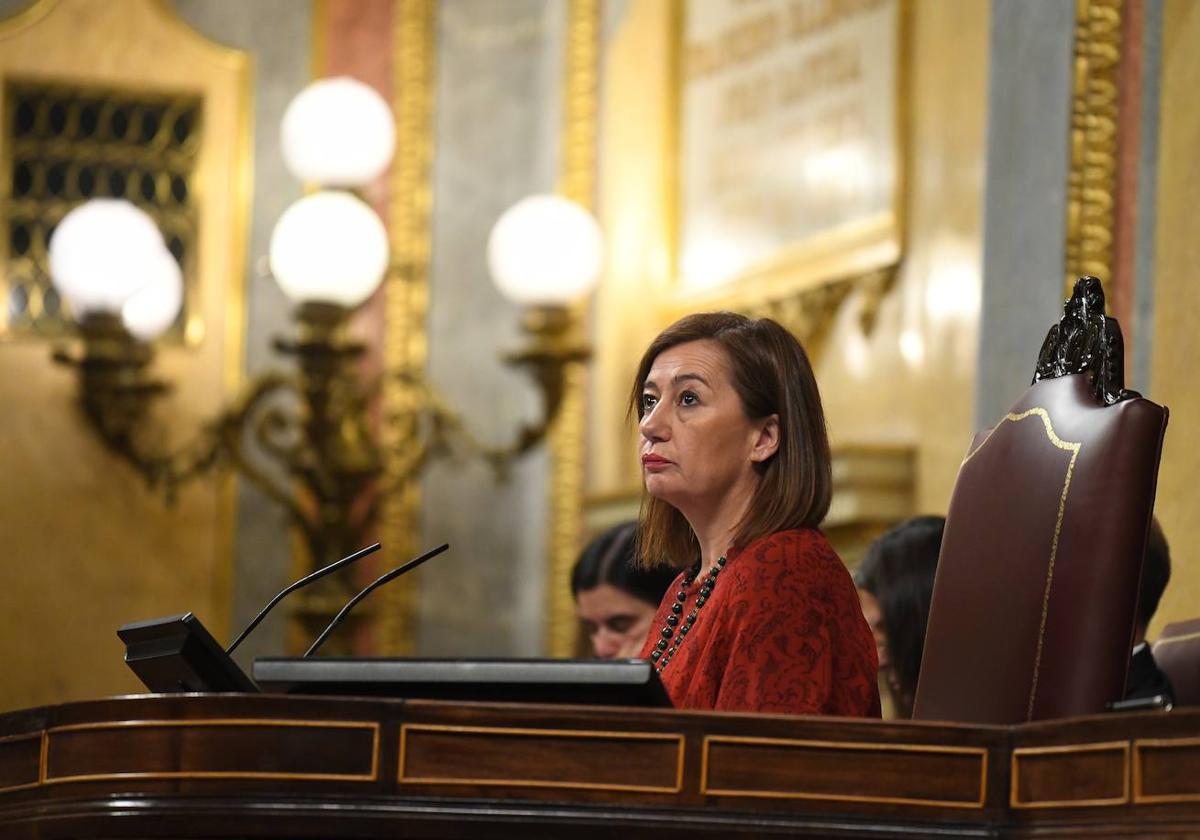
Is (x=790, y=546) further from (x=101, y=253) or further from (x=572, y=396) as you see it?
(x=572, y=396)

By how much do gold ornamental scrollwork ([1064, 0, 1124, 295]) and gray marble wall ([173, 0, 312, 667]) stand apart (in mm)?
3527

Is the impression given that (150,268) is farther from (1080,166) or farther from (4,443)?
(1080,166)

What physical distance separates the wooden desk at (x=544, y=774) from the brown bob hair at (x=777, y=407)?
2.13 feet

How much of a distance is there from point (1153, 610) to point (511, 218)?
332cm

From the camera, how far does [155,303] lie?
20.5 feet

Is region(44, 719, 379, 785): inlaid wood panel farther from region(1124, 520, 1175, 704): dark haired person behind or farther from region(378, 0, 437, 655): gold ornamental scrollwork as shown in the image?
region(378, 0, 437, 655): gold ornamental scrollwork

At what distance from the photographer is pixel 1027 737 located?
6.82 ft

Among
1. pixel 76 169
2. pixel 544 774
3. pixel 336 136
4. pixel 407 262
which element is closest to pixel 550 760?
pixel 544 774

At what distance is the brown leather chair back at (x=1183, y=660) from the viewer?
3160 millimetres

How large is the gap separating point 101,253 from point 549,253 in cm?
124

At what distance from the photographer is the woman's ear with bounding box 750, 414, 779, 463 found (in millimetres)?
2797

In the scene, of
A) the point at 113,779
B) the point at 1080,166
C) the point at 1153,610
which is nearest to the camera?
the point at 113,779

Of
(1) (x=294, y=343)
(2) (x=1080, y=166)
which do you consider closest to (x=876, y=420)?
(2) (x=1080, y=166)

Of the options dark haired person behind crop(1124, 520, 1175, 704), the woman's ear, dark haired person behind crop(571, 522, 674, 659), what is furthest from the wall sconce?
the woman's ear
